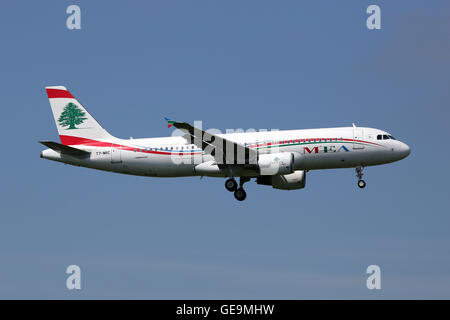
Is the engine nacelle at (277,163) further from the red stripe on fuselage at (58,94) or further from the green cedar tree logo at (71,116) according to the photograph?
the red stripe on fuselage at (58,94)

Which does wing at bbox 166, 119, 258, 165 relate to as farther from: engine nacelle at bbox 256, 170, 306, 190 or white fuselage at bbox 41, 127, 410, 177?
engine nacelle at bbox 256, 170, 306, 190

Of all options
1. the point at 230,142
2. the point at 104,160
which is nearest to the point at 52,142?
the point at 104,160

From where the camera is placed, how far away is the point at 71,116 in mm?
62688

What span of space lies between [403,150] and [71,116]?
26.6m

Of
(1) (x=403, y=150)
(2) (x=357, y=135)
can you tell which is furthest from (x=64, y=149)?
(1) (x=403, y=150)

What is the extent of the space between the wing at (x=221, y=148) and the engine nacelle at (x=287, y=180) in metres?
5.47

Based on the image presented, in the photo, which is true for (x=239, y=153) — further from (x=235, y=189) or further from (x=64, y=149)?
(x=64, y=149)

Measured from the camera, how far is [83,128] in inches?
2442

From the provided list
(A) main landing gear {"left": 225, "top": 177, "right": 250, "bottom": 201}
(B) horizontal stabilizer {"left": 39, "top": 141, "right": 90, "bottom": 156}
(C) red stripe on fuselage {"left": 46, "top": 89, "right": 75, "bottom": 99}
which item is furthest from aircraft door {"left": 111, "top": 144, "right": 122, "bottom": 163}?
(A) main landing gear {"left": 225, "top": 177, "right": 250, "bottom": 201}

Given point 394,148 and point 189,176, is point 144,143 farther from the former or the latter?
point 394,148

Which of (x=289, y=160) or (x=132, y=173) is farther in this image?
(x=132, y=173)

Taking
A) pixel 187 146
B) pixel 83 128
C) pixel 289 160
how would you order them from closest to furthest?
pixel 289 160 < pixel 187 146 < pixel 83 128

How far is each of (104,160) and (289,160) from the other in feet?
48.8

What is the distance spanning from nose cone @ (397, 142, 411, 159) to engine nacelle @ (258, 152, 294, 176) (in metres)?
8.14
